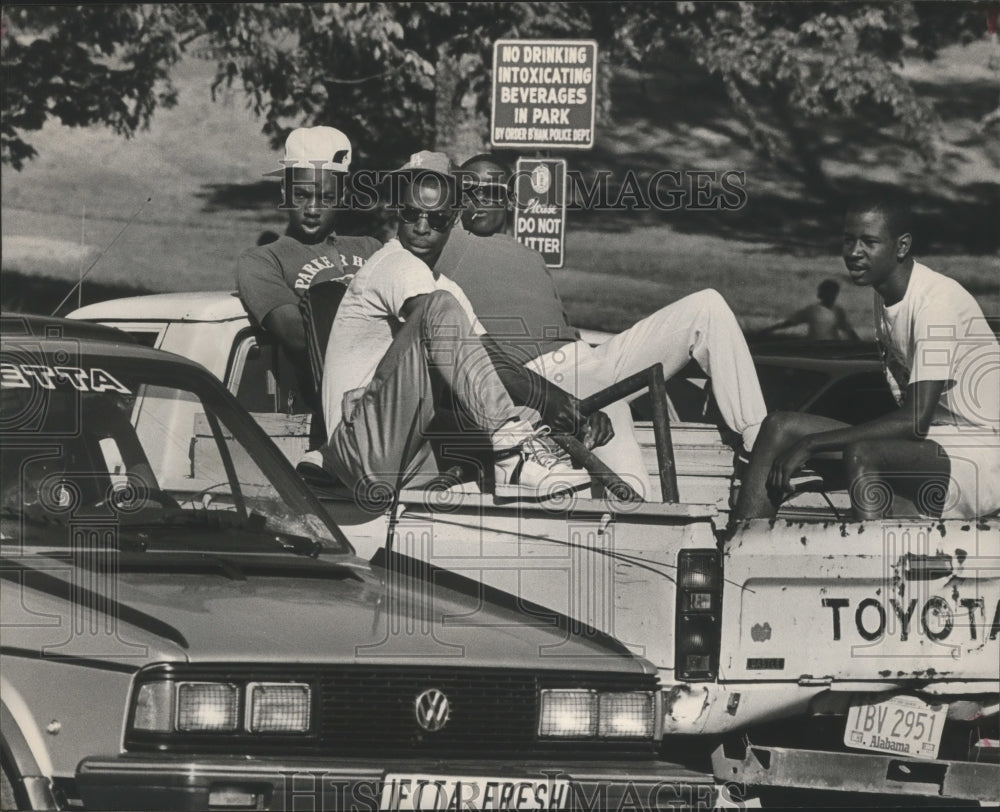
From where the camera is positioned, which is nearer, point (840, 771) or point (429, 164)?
point (840, 771)

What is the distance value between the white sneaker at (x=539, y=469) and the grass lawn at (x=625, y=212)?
41.4 feet

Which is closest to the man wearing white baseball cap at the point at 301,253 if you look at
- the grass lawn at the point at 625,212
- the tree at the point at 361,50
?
the tree at the point at 361,50

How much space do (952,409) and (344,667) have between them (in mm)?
2926

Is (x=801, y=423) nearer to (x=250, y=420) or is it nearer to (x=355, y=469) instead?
(x=355, y=469)

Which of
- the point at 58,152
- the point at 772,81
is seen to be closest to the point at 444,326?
the point at 772,81

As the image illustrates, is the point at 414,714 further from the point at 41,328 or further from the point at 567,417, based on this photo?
the point at 567,417

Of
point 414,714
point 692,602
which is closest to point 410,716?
point 414,714

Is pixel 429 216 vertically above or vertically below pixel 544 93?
below

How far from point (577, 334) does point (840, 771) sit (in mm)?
2257

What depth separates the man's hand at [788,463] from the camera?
5.70 meters

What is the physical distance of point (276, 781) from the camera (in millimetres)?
3840

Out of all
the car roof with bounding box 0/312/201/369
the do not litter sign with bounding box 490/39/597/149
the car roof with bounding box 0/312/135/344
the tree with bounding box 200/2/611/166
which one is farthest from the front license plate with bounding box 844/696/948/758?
the tree with bounding box 200/2/611/166

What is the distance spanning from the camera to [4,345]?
188 inches

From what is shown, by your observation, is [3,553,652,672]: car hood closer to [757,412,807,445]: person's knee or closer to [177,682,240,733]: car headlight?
[177,682,240,733]: car headlight
